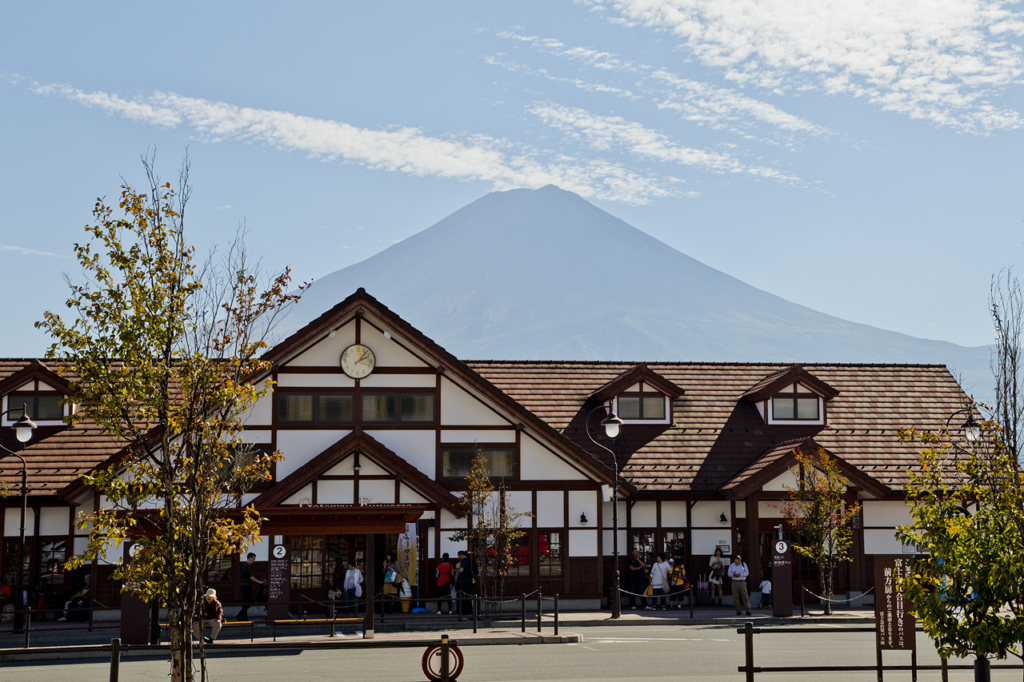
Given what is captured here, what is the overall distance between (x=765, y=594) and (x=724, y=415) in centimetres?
638

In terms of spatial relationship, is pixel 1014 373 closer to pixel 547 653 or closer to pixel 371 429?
pixel 547 653

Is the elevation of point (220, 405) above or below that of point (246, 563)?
above

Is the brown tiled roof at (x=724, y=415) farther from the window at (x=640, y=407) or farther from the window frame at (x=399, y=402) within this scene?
the window frame at (x=399, y=402)

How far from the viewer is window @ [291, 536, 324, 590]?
30.1 metres

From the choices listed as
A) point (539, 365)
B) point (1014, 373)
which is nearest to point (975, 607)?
point (1014, 373)

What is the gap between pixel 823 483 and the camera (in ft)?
98.6

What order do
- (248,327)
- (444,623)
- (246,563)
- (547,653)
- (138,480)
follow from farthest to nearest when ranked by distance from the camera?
(246,563) < (444,623) < (547,653) < (248,327) < (138,480)

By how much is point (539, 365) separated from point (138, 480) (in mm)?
25721

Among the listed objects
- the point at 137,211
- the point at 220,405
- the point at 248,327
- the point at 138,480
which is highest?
the point at 137,211

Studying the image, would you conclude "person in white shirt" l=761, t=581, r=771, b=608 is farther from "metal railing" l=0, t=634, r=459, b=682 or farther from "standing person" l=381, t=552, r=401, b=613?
"metal railing" l=0, t=634, r=459, b=682

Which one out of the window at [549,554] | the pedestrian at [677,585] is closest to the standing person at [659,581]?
the pedestrian at [677,585]

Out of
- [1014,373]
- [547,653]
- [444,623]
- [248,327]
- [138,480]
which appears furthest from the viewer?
[444,623]

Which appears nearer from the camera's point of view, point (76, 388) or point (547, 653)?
point (76, 388)

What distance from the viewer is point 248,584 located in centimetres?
2862
